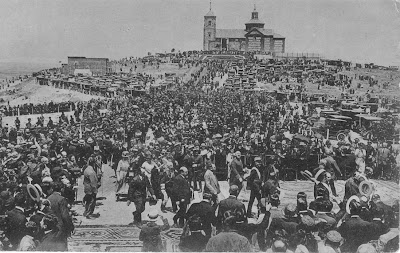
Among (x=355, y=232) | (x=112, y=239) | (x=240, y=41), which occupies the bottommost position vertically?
(x=112, y=239)

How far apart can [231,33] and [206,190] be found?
2168 inches

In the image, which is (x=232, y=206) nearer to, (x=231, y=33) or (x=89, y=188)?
(x=89, y=188)

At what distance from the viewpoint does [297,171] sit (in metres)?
9.41

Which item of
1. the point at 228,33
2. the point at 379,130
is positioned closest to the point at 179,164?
the point at 379,130

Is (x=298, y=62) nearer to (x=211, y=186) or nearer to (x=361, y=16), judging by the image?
(x=361, y=16)

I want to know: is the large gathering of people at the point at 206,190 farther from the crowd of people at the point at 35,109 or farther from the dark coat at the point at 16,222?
the crowd of people at the point at 35,109

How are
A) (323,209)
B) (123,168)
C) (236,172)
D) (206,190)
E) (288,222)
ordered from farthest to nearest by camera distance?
(123,168) → (236,172) → (206,190) → (323,209) → (288,222)

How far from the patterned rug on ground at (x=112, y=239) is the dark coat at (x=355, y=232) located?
253 cm

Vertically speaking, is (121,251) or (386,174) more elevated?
(386,174)

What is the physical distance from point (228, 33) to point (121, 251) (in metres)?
55.5

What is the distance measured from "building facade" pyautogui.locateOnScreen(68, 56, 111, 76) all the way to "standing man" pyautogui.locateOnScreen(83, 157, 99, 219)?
28.3 meters

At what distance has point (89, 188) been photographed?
275 inches

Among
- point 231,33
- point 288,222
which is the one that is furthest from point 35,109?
point 231,33

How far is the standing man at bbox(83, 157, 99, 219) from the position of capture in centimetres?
695
